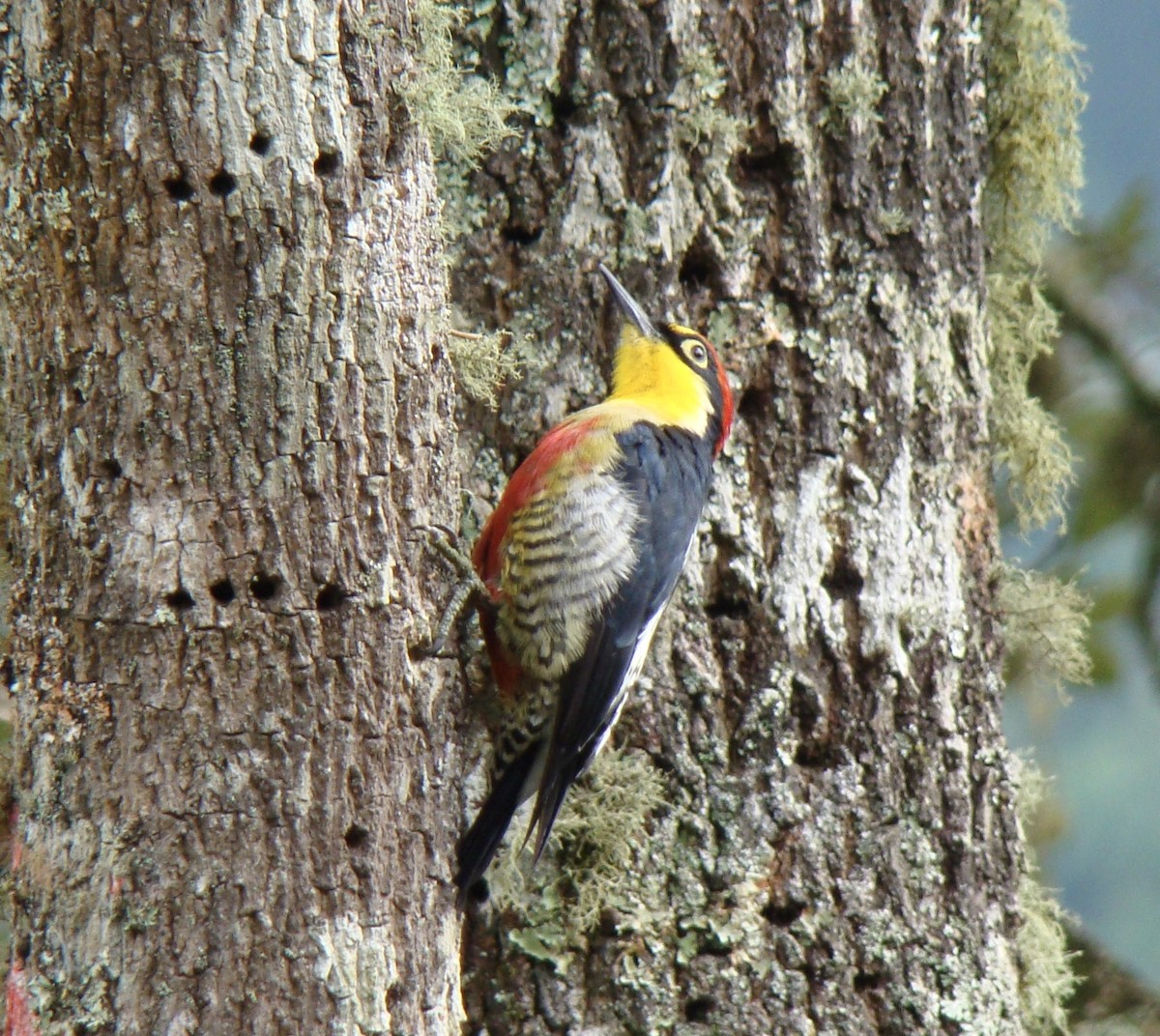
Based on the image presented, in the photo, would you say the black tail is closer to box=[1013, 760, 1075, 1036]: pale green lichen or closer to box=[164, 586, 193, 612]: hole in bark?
box=[164, 586, 193, 612]: hole in bark

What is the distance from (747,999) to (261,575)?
1.46 metres

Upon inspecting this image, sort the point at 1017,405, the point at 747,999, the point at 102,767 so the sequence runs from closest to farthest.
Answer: the point at 102,767 → the point at 747,999 → the point at 1017,405

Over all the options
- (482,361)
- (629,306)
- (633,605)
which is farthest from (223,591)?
(629,306)

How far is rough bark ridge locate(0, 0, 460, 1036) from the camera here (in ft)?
6.41

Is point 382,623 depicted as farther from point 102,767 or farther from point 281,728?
point 102,767

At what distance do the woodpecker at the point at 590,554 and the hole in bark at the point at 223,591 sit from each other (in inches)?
34.0

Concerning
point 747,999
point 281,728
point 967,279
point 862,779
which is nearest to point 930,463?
point 967,279

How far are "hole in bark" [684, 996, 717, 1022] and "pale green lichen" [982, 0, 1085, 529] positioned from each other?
1592 millimetres

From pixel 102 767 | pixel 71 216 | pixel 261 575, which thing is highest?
pixel 71 216

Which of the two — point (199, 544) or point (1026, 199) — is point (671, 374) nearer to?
point (1026, 199)

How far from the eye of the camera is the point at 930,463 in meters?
3.06

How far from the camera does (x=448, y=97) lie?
2627 mm

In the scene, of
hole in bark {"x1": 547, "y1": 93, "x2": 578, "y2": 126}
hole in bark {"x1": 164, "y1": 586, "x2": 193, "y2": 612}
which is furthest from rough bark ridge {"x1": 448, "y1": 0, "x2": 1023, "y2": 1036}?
hole in bark {"x1": 164, "y1": 586, "x2": 193, "y2": 612}

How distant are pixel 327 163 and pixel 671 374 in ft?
3.72
